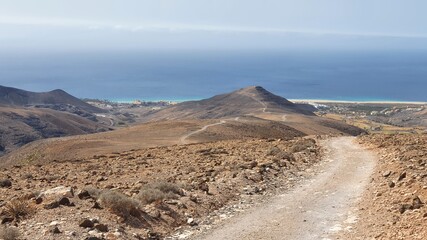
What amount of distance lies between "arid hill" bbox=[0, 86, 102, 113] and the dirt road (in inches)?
4849

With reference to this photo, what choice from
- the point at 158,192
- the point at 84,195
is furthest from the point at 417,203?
the point at 84,195

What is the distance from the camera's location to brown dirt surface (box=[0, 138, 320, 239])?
34.4ft

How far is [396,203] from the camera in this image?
1207 centimetres

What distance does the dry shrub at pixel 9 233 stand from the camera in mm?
9005

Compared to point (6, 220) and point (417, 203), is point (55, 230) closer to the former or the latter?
point (6, 220)

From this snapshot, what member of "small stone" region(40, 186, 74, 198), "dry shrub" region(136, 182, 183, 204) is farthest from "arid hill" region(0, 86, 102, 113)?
"small stone" region(40, 186, 74, 198)

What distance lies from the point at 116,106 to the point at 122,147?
13203 centimetres

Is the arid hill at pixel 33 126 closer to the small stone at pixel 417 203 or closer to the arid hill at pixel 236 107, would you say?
the arid hill at pixel 236 107

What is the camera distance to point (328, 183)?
53.8 feet

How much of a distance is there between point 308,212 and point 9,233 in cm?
749

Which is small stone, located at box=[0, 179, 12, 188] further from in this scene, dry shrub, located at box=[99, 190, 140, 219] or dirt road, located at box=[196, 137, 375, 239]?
dirt road, located at box=[196, 137, 375, 239]

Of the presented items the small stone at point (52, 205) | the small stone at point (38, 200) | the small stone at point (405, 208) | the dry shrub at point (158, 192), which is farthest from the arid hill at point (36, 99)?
the small stone at point (405, 208)

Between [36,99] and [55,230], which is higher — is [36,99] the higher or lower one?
the higher one

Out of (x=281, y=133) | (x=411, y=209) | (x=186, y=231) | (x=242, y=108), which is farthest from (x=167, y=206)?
(x=242, y=108)
